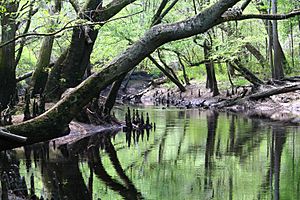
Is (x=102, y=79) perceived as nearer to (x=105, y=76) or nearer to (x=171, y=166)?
(x=105, y=76)

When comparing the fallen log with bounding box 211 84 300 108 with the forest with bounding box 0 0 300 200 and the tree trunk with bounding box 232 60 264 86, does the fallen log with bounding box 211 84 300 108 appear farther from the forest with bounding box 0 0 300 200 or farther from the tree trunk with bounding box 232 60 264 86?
the tree trunk with bounding box 232 60 264 86

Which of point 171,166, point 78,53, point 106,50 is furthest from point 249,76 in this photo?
point 171,166

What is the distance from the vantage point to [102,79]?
6.53 metres

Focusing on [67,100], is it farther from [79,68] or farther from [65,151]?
[79,68]

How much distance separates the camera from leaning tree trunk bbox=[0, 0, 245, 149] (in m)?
6.26

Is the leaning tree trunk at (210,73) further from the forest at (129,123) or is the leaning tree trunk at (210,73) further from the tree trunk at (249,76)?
the tree trunk at (249,76)

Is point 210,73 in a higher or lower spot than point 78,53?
higher

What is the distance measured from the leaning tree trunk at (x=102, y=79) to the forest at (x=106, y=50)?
1cm

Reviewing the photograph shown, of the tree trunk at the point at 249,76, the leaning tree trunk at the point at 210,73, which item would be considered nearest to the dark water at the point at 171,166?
the tree trunk at the point at 249,76

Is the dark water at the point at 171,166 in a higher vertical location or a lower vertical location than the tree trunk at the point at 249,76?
lower

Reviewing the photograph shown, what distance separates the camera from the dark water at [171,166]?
7.34 meters

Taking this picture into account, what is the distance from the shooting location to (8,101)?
14.8 m

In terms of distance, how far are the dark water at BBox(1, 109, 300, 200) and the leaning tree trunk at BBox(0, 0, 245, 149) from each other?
0.98 metres

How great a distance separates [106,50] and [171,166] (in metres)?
13.9
